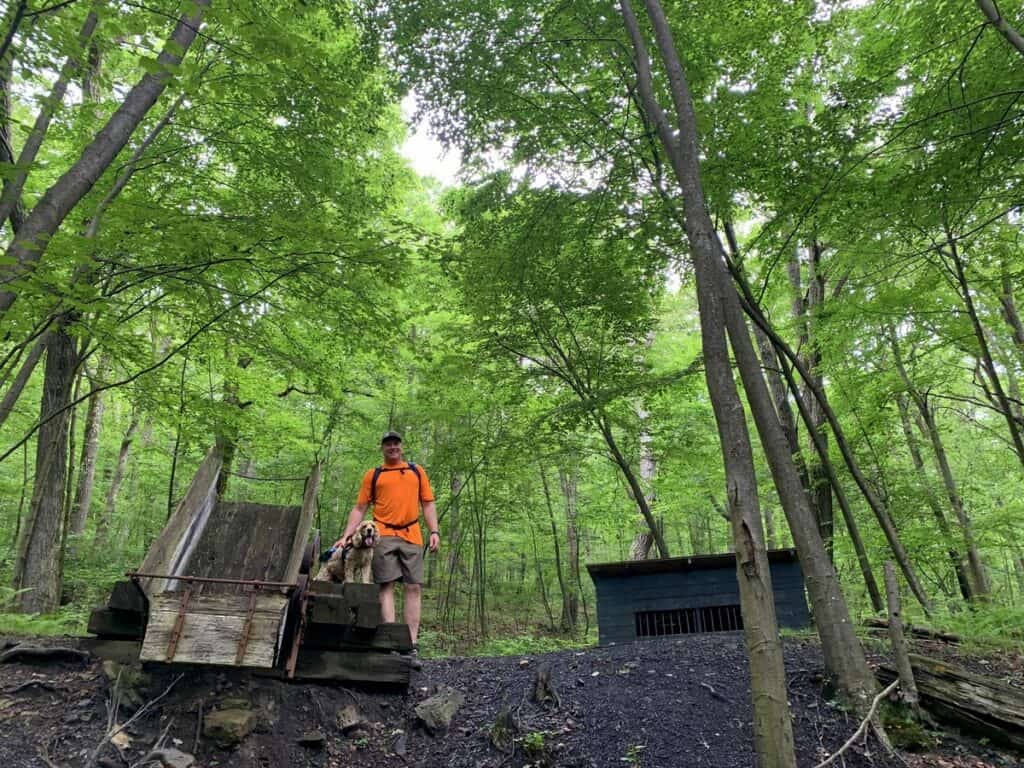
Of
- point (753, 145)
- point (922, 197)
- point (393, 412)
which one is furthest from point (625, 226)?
point (393, 412)

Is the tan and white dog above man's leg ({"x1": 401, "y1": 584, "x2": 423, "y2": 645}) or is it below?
above

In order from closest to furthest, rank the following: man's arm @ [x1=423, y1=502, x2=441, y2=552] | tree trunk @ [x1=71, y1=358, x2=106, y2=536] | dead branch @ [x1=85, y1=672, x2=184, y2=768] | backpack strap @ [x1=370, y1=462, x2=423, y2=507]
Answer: dead branch @ [x1=85, y1=672, x2=184, y2=768], man's arm @ [x1=423, y1=502, x2=441, y2=552], backpack strap @ [x1=370, y1=462, x2=423, y2=507], tree trunk @ [x1=71, y1=358, x2=106, y2=536]

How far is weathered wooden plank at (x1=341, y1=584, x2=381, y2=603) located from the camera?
3850 mm

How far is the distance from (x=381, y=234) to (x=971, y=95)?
5311 mm

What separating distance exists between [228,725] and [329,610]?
2.67 feet

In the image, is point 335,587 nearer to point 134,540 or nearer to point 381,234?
point 381,234

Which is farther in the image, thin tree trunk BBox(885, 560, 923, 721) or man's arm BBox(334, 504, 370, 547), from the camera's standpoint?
man's arm BBox(334, 504, 370, 547)

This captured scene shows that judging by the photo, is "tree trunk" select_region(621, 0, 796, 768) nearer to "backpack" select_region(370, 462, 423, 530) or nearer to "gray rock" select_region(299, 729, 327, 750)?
"gray rock" select_region(299, 729, 327, 750)

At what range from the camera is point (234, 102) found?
6.98 m

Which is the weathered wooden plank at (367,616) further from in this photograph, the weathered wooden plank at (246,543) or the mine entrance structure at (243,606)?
the weathered wooden plank at (246,543)

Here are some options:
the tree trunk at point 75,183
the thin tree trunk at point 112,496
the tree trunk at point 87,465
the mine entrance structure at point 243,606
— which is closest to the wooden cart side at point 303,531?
the mine entrance structure at point 243,606

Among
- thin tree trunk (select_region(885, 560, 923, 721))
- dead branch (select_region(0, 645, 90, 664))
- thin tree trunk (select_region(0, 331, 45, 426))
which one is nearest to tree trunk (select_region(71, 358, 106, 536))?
thin tree trunk (select_region(0, 331, 45, 426))

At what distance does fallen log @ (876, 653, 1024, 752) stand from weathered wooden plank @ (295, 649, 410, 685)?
11.3ft

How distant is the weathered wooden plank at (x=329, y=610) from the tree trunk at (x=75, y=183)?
106 inches
